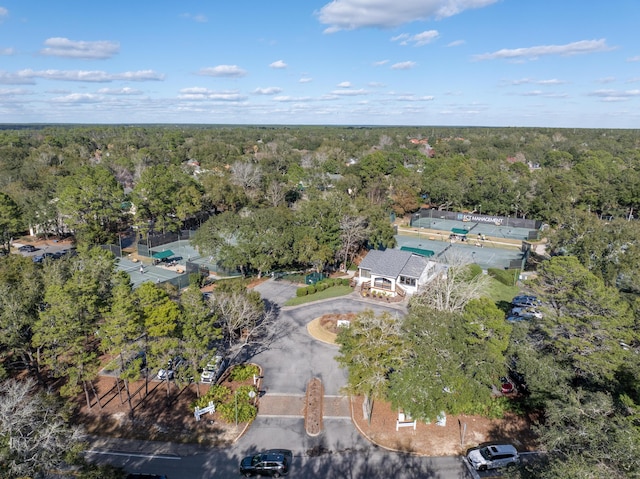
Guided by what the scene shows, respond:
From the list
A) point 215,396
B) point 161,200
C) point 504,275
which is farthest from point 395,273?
point 161,200

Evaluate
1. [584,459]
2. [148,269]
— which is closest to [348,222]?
[148,269]

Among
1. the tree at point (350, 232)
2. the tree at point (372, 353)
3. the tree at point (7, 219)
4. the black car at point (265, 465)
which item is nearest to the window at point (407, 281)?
the tree at point (350, 232)

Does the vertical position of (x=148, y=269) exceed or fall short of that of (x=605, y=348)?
it falls short

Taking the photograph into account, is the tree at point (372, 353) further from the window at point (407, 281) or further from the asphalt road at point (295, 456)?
the window at point (407, 281)

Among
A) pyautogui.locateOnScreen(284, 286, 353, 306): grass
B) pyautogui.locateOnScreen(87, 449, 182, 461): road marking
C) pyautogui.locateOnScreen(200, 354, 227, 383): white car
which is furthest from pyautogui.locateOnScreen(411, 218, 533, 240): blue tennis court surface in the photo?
pyautogui.locateOnScreen(87, 449, 182, 461): road marking

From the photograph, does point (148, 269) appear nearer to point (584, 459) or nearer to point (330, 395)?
point (330, 395)

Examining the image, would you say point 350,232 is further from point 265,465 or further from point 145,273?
point 265,465
